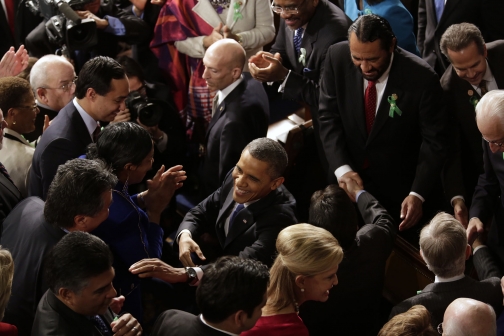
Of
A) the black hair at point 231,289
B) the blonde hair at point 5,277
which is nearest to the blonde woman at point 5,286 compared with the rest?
the blonde hair at point 5,277

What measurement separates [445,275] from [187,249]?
1.23 metres

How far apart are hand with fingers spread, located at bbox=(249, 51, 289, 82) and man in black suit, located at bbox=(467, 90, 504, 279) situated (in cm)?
124

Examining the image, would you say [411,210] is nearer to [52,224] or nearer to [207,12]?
[52,224]

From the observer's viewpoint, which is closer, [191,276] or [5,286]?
[5,286]

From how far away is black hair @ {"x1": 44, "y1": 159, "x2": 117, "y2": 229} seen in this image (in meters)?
2.86

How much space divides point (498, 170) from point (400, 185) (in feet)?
1.94

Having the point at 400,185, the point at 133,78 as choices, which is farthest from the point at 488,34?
the point at 133,78

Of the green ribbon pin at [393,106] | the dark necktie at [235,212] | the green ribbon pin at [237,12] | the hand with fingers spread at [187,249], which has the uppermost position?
the green ribbon pin at [237,12]

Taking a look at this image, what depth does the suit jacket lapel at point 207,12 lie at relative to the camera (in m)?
4.87

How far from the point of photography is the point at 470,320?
8.18 ft

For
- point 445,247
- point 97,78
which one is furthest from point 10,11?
point 445,247

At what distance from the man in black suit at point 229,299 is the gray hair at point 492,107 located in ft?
4.82

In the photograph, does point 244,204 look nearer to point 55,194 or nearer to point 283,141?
point 55,194

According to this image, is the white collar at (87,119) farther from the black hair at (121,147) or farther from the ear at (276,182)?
the ear at (276,182)
